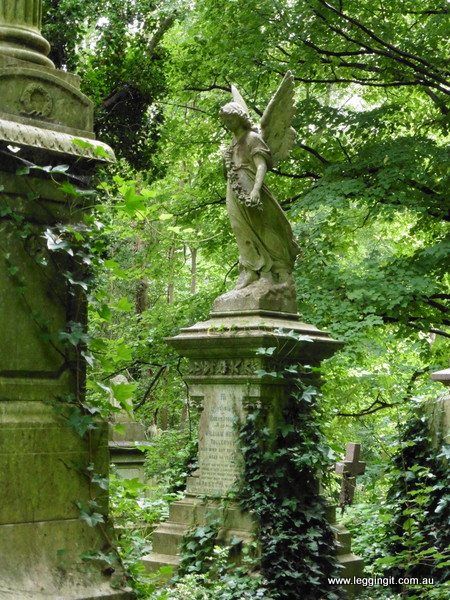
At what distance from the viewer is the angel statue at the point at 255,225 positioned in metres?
8.91

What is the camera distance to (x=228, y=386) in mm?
8562

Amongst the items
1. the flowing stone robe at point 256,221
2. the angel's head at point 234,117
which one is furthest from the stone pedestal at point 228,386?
the angel's head at point 234,117

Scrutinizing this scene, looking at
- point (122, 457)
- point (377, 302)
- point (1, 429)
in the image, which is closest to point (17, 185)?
point (1, 429)

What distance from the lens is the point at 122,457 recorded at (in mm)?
13609

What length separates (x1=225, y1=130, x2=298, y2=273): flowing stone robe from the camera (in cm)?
908

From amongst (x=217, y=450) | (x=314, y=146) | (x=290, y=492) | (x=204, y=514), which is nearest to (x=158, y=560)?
(x=204, y=514)

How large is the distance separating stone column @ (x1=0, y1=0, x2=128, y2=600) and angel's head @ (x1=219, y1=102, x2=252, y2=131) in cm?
552

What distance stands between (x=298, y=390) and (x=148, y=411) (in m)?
7.49

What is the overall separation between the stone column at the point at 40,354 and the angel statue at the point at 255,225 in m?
5.20

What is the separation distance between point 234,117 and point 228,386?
2.69 metres

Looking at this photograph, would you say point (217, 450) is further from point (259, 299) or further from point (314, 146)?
point (314, 146)

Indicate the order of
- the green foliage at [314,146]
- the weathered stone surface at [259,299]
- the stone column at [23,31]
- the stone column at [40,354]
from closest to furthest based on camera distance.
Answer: the stone column at [40,354]
the stone column at [23,31]
the weathered stone surface at [259,299]
the green foliage at [314,146]

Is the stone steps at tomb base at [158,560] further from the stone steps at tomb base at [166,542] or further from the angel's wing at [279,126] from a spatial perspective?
the angel's wing at [279,126]

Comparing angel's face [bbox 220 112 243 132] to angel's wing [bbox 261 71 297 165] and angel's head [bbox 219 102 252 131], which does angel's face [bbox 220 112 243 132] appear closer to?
angel's head [bbox 219 102 252 131]
